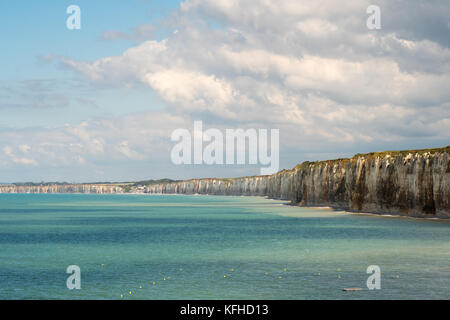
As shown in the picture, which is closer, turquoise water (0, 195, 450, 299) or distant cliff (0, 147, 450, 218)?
turquoise water (0, 195, 450, 299)

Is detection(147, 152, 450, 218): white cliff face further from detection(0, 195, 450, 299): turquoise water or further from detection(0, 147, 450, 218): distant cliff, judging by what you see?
detection(0, 195, 450, 299): turquoise water

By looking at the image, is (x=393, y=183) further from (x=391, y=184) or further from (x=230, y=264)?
(x=230, y=264)

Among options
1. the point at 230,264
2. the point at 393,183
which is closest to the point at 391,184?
the point at 393,183

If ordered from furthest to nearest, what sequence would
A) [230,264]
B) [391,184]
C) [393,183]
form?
[391,184]
[393,183]
[230,264]

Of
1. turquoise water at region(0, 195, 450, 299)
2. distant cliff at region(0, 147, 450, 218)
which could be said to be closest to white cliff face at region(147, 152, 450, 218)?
distant cliff at region(0, 147, 450, 218)

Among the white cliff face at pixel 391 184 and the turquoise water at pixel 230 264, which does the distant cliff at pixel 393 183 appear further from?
the turquoise water at pixel 230 264

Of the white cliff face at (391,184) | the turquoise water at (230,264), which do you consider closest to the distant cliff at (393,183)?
the white cliff face at (391,184)

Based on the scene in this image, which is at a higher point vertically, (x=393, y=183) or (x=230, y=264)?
(x=393, y=183)

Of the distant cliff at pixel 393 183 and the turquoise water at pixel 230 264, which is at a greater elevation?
the distant cliff at pixel 393 183

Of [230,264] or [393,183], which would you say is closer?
[230,264]

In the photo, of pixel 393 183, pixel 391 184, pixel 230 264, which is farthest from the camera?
pixel 391 184

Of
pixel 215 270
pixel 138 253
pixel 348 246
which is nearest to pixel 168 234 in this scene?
pixel 138 253
